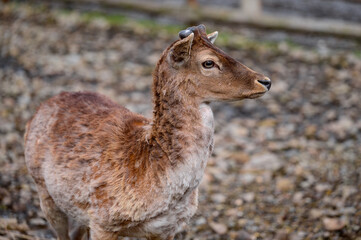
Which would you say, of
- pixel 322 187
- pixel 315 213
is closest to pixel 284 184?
pixel 322 187

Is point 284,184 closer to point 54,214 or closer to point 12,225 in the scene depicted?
point 54,214

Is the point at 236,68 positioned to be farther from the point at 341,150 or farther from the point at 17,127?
the point at 17,127

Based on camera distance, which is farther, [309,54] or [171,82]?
[309,54]

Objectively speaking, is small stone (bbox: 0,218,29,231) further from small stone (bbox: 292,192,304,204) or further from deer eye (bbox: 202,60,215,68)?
small stone (bbox: 292,192,304,204)

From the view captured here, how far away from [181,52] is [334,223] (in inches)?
105

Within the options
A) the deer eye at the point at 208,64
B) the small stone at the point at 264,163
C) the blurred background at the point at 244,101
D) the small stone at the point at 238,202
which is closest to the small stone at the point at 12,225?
the blurred background at the point at 244,101

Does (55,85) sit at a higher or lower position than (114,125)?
lower

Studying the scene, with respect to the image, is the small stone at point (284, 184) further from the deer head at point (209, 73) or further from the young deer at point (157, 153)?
the deer head at point (209, 73)

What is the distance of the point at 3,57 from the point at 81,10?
358 centimetres

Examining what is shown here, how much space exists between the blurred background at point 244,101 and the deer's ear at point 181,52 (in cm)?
219

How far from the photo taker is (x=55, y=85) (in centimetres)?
846

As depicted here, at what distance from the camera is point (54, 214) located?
4.19 m

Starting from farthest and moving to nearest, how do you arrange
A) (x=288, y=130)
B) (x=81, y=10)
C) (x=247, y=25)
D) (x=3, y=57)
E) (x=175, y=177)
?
(x=81, y=10), (x=247, y=25), (x=3, y=57), (x=288, y=130), (x=175, y=177)

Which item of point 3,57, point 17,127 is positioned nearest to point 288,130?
point 17,127
